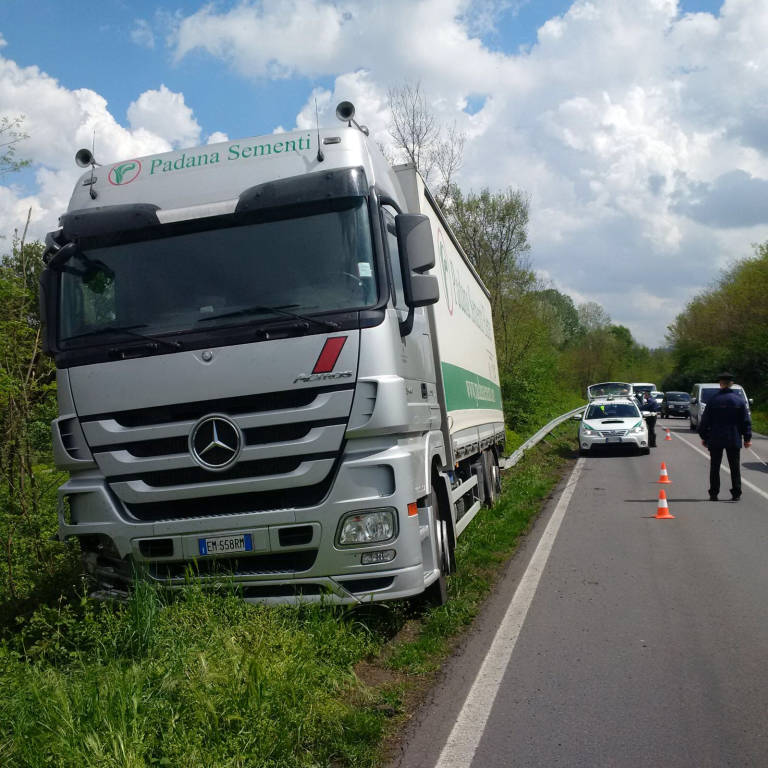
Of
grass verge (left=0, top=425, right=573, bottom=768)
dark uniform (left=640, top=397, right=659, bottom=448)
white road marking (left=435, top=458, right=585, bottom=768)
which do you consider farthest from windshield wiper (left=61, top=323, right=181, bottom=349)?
dark uniform (left=640, top=397, right=659, bottom=448)

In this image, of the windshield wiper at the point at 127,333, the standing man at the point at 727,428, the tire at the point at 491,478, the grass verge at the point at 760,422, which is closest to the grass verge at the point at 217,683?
the windshield wiper at the point at 127,333

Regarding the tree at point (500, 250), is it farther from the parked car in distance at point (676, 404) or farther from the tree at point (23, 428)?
Result: the tree at point (23, 428)

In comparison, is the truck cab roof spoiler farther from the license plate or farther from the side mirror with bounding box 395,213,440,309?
the license plate

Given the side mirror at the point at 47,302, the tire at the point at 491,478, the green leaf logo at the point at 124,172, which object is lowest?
the tire at the point at 491,478

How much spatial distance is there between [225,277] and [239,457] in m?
1.22

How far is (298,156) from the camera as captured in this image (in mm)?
6066

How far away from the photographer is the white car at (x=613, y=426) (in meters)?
22.8

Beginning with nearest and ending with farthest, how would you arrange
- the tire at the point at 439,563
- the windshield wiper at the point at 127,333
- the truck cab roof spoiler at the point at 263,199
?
the windshield wiper at the point at 127,333
the truck cab roof spoiler at the point at 263,199
the tire at the point at 439,563

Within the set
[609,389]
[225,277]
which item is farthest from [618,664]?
[609,389]

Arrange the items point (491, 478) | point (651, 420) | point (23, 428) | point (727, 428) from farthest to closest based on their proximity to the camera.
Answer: point (651, 420) < point (491, 478) < point (727, 428) < point (23, 428)

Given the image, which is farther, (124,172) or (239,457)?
(124,172)

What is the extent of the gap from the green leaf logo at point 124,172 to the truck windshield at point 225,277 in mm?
Result: 654

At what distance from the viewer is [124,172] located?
639cm

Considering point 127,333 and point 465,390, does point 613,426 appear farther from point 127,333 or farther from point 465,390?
point 127,333
